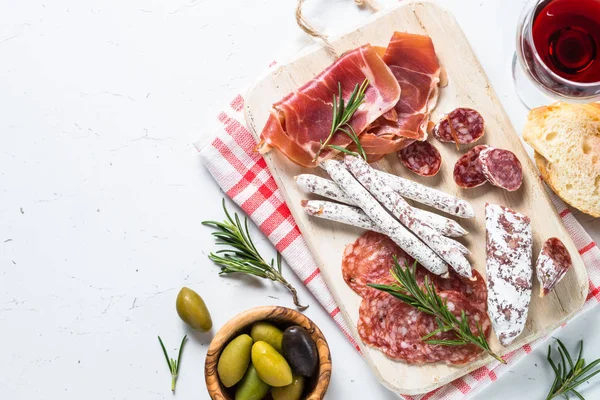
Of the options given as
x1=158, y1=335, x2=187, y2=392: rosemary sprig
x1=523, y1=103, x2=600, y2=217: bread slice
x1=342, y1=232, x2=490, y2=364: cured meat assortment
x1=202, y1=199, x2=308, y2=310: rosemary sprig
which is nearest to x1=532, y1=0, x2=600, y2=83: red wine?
x1=523, y1=103, x2=600, y2=217: bread slice

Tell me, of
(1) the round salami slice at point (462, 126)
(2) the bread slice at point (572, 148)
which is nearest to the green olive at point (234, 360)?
(1) the round salami slice at point (462, 126)

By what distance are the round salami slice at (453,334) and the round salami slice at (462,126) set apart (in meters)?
0.45

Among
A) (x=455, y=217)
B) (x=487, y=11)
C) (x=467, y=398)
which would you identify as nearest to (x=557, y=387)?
(x=467, y=398)

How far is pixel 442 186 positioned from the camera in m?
1.87

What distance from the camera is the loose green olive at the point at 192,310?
1878mm

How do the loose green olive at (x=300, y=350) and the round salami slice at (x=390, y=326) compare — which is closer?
the loose green olive at (x=300, y=350)

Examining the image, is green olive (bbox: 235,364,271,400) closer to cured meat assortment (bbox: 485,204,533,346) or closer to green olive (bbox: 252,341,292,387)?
green olive (bbox: 252,341,292,387)

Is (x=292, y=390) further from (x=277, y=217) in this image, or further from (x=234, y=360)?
(x=277, y=217)

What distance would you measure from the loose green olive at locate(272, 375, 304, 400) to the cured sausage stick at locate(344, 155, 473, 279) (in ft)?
1.70

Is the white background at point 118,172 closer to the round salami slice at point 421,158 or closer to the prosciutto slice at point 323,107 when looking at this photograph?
the prosciutto slice at point 323,107

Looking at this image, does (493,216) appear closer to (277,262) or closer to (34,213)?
(277,262)

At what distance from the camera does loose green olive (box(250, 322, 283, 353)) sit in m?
1.75

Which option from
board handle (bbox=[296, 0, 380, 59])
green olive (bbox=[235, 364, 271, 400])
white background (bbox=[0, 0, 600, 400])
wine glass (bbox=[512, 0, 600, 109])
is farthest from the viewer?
white background (bbox=[0, 0, 600, 400])

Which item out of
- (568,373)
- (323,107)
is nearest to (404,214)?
(323,107)
